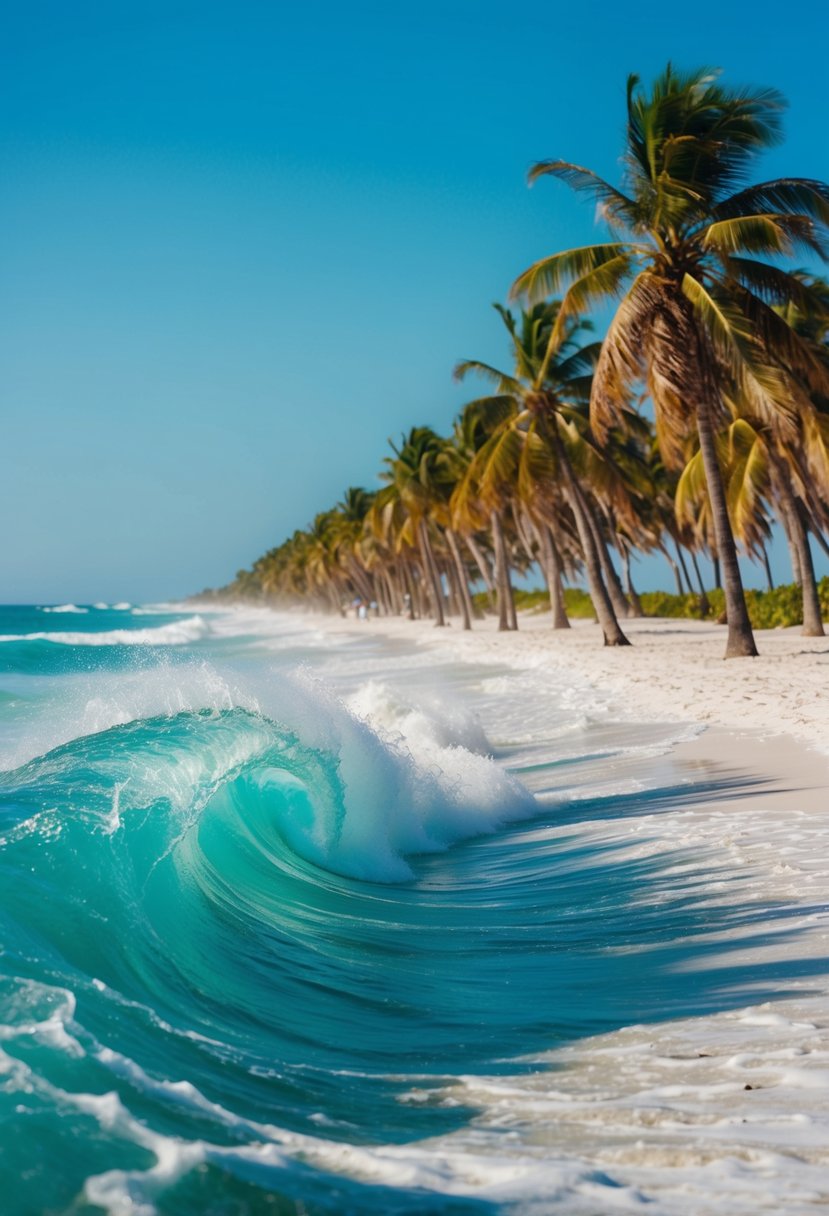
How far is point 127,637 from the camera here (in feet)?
224

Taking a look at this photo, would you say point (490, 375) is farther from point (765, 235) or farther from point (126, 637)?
point (126, 637)

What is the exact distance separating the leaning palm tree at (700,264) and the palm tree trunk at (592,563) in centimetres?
767

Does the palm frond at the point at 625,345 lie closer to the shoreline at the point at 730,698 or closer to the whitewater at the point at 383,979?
the shoreline at the point at 730,698

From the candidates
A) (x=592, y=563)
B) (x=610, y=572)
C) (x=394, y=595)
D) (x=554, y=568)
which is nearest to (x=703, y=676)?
(x=592, y=563)

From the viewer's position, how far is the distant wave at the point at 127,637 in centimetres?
5997

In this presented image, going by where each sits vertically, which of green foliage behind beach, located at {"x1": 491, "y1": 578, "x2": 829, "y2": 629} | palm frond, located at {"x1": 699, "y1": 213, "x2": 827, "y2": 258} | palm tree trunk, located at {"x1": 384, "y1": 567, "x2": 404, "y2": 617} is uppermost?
palm frond, located at {"x1": 699, "y1": 213, "x2": 827, "y2": 258}

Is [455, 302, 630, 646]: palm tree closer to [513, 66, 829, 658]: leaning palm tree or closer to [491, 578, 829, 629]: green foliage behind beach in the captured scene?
[491, 578, 829, 629]: green foliage behind beach

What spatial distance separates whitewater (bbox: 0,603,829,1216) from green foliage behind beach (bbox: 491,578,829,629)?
815 inches

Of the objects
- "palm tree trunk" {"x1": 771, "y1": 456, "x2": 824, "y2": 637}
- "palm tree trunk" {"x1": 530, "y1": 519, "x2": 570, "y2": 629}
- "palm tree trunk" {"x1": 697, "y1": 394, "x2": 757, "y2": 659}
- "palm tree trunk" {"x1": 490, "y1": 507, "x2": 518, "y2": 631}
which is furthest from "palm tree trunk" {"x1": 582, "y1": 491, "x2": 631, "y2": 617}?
"palm tree trunk" {"x1": 697, "y1": 394, "x2": 757, "y2": 659}

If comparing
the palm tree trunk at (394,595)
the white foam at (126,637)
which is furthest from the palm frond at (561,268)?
the palm tree trunk at (394,595)

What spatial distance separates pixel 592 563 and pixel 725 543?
27.8ft

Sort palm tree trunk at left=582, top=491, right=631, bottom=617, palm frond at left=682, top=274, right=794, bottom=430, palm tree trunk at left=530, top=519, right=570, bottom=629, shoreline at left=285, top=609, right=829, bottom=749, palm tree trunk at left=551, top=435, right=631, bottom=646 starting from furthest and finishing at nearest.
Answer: palm tree trunk at left=530, top=519, right=570, bottom=629, palm tree trunk at left=582, top=491, right=631, bottom=617, palm tree trunk at left=551, top=435, right=631, bottom=646, palm frond at left=682, top=274, right=794, bottom=430, shoreline at left=285, top=609, right=829, bottom=749

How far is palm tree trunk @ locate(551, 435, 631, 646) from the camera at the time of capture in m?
26.2

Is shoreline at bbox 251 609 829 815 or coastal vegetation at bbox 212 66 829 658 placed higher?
coastal vegetation at bbox 212 66 829 658
